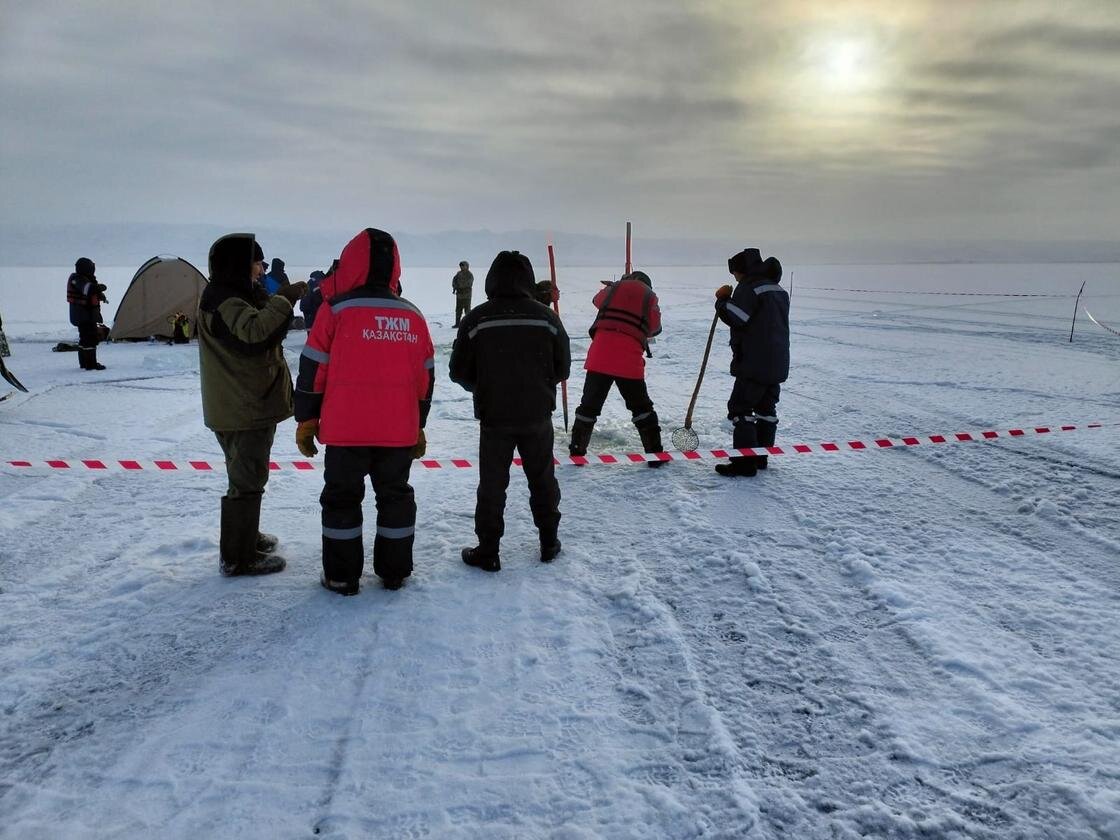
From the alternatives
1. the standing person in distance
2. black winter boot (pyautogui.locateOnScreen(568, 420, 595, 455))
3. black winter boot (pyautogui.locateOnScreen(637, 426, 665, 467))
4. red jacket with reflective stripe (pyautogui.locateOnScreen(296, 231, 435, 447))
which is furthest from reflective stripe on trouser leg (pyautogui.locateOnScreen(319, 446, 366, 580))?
the standing person in distance

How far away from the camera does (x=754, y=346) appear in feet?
18.5

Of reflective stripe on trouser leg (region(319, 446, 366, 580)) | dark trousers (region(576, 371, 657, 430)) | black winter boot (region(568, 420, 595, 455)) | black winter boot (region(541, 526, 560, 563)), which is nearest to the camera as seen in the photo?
reflective stripe on trouser leg (region(319, 446, 366, 580))

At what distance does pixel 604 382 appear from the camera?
600 cm

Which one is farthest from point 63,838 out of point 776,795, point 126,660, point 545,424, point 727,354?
point 727,354

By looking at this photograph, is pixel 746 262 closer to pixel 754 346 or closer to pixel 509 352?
pixel 754 346

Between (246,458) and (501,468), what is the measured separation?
1.41 metres

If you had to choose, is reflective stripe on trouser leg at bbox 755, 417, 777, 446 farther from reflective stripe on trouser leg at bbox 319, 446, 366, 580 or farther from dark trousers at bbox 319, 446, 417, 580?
reflective stripe on trouser leg at bbox 319, 446, 366, 580

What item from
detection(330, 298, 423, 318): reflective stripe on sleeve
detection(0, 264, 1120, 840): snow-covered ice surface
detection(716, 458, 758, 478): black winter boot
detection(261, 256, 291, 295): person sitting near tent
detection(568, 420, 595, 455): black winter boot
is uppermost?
detection(261, 256, 291, 295): person sitting near tent

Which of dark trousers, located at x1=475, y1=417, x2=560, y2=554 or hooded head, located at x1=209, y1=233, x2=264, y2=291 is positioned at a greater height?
hooded head, located at x1=209, y1=233, x2=264, y2=291

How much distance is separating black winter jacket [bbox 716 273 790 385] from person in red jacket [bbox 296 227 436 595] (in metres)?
2.95

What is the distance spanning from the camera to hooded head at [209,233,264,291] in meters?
3.57

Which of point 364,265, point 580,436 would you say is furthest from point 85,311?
point 364,265

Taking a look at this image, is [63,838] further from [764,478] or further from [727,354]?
[727,354]

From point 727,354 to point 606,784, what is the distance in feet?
39.6
